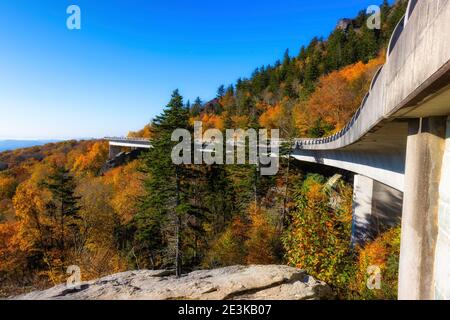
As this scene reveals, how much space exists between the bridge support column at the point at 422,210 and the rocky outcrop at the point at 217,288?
228 centimetres

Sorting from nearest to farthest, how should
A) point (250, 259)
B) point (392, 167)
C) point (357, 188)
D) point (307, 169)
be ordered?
point (392, 167), point (357, 188), point (250, 259), point (307, 169)

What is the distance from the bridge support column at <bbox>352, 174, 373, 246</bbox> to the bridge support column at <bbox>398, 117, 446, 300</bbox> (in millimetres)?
13901

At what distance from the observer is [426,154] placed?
449 cm

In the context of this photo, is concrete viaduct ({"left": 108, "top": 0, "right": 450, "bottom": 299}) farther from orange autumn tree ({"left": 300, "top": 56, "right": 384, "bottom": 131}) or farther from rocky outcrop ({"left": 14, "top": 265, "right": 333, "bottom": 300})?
orange autumn tree ({"left": 300, "top": 56, "right": 384, "bottom": 131})

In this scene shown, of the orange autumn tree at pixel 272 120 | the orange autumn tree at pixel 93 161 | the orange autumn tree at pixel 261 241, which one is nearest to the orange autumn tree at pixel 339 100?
the orange autumn tree at pixel 272 120

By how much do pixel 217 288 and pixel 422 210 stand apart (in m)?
4.59

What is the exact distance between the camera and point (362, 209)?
59.7 ft

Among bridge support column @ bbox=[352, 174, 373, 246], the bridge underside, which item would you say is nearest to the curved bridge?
the bridge underside

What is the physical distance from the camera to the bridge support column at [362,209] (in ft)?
57.4

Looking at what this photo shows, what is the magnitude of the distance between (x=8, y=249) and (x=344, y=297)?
3363 cm

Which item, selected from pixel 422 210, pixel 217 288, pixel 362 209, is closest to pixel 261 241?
pixel 362 209
